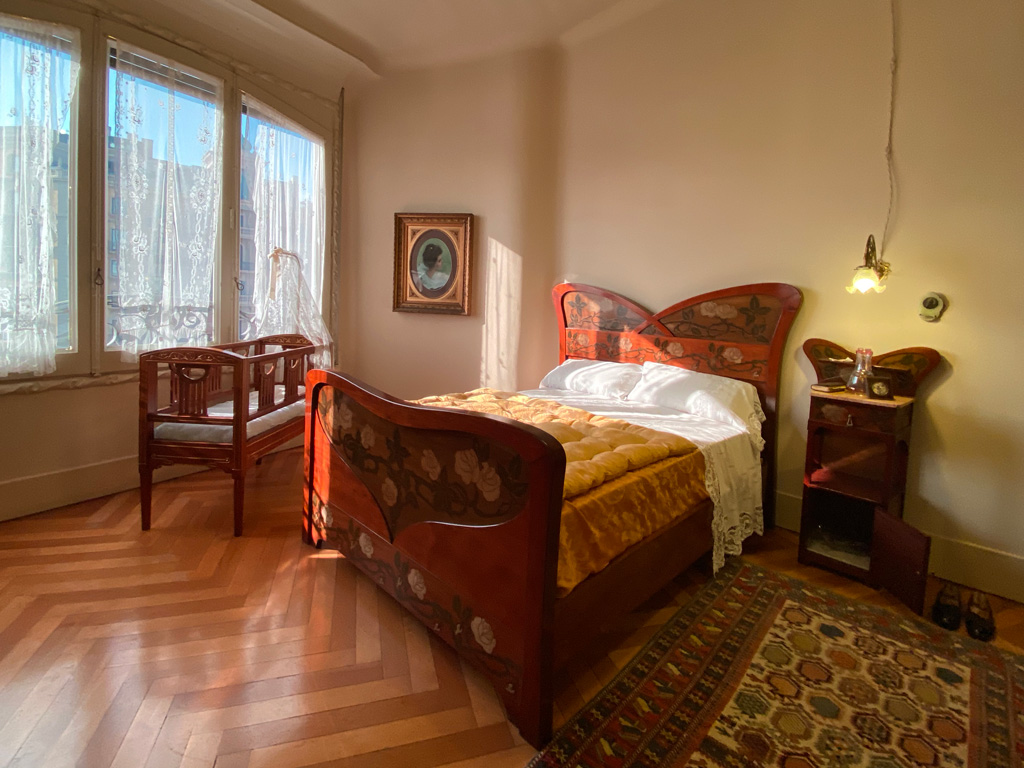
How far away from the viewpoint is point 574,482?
1.64m

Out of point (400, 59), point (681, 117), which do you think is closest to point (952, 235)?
point (681, 117)

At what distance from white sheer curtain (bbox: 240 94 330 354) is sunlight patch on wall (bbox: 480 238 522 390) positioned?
1204 millimetres

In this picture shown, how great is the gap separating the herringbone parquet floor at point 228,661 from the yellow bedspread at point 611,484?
40 centimetres

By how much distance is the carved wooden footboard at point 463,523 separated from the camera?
1.37m

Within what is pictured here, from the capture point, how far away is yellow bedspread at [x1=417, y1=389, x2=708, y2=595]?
157 cm

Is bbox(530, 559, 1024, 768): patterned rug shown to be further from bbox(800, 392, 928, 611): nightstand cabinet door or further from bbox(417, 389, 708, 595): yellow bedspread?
bbox(417, 389, 708, 595): yellow bedspread

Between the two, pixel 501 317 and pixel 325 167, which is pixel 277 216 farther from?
pixel 501 317

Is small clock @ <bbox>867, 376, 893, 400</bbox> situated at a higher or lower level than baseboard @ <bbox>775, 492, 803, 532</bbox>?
higher

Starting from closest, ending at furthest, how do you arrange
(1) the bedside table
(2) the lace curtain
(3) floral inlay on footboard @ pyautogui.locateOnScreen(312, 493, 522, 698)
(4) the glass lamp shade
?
(3) floral inlay on footboard @ pyautogui.locateOnScreen(312, 493, 522, 698)
(1) the bedside table
(4) the glass lamp shade
(2) the lace curtain

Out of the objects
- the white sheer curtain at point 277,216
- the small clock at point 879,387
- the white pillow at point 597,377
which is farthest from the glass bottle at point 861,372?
the white sheer curtain at point 277,216

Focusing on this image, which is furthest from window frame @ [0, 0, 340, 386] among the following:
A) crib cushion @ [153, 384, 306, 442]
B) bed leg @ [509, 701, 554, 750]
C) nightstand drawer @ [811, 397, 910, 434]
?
nightstand drawer @ [811, 397, 910, 434]

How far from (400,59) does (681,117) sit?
217 centimetres

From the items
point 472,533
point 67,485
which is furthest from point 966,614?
point 67,485

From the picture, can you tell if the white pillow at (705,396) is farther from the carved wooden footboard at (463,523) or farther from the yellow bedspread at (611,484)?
the carved wooden footboard at (463,523)
